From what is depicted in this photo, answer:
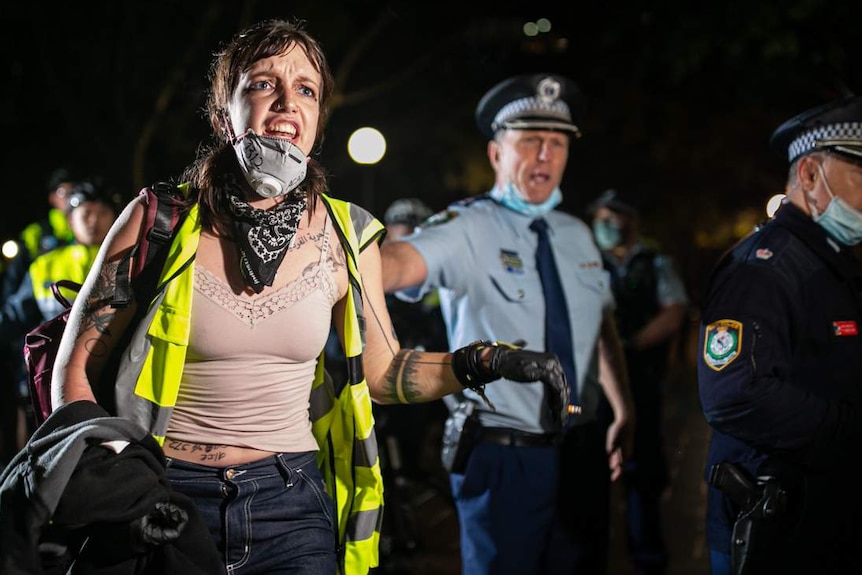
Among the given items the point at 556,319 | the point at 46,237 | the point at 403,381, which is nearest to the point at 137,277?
the point at 403,381

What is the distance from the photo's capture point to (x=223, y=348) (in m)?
2.65

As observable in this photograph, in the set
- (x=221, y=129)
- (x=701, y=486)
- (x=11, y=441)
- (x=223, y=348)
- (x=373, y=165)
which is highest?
(x=373, y=165)

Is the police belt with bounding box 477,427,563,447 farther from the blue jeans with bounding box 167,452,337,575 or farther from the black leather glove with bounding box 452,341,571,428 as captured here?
the blue jeans with bounding box 167,452,337,575

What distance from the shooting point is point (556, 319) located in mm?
4227

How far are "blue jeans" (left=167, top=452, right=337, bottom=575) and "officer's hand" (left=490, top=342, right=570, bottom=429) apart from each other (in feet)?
2.23

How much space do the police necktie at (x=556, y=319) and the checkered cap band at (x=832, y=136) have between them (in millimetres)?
1173

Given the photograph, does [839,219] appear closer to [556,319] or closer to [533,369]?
[556,319]

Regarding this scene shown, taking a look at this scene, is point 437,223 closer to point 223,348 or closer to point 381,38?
point 223,348

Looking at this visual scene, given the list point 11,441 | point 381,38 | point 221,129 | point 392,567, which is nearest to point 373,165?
point 381,38

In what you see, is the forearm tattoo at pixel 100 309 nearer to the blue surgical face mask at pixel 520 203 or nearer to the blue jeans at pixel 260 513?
the blue jeans at pixel 260 513

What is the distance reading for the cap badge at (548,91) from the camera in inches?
180

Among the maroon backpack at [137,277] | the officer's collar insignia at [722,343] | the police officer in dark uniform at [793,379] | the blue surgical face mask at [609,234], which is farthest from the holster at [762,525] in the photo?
the blue surgical face mask at [609,234]

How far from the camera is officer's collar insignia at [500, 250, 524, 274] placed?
4.30m

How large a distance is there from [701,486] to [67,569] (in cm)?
732
